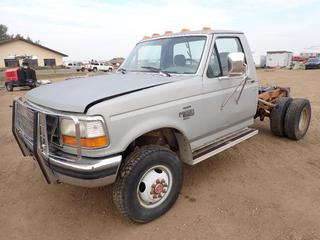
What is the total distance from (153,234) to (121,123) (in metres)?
1.27

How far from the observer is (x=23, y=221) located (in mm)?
3342

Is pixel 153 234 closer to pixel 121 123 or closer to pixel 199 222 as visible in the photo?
pixel 199 222

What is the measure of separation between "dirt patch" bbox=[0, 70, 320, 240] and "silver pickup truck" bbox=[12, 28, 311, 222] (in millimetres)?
353

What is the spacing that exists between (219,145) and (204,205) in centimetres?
90

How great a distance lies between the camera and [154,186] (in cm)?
320

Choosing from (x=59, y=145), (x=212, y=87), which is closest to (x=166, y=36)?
(x=212, y=87)

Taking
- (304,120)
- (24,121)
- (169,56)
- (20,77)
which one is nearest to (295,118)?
(304,120)

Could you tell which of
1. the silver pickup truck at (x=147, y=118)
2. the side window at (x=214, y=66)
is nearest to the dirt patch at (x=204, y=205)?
the silver pickup truck at (x=147, y=118)

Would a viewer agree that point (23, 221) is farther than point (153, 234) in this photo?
Yes

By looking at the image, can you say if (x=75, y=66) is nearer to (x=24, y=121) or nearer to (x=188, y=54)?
(x=188, y=54)

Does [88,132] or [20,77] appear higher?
[88,132]

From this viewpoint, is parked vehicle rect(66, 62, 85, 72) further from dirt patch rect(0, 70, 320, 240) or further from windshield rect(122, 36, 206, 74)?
dirt patch rect(0, 70, 320, 240)

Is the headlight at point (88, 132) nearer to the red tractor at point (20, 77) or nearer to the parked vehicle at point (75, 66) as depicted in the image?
the red tractor at point (20, 77)

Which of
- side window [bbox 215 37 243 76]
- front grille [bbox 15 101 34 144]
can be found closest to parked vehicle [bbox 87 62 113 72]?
side window [bbox 215 37 243 76]
